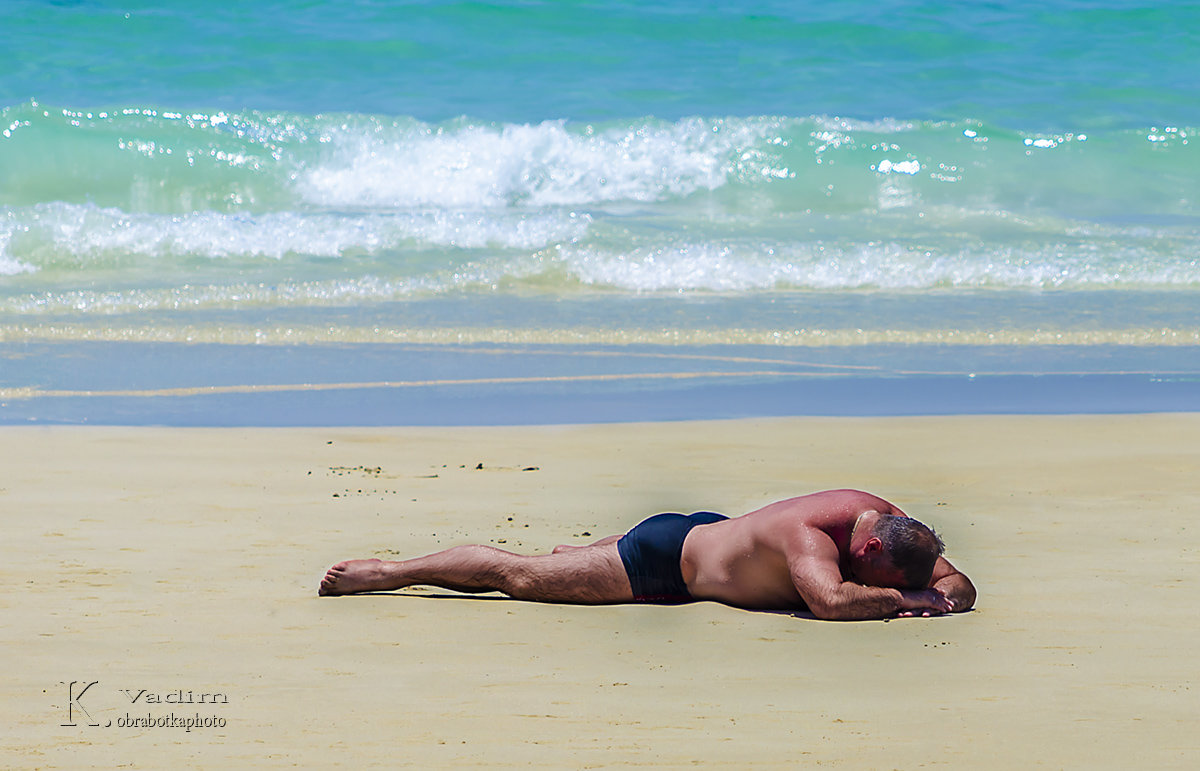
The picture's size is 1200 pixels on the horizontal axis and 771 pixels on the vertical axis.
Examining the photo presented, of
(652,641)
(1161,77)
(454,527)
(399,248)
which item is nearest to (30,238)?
(399,248)

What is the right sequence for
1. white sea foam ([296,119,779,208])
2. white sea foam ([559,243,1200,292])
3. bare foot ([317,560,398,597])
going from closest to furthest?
bare foot ([317,560,398,597]) < white sea foam ([559,243,1200,292]) < white sea foam ([296,119,779,208])

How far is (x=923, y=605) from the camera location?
433cm

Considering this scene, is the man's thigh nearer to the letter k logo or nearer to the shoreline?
the letter k logo

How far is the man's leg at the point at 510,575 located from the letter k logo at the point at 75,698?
3.56 feet

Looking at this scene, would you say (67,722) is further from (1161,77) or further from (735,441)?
(1161,77)

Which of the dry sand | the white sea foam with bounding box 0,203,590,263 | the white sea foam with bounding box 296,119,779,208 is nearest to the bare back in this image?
the dry sand

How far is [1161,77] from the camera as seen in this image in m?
20.4

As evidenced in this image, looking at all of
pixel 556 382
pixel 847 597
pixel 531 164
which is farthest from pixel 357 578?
pixel 531 164

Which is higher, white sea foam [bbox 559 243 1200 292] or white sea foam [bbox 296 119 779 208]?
white sea foam [bbox 296 119 779 208]

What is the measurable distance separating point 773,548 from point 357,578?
4.45ft

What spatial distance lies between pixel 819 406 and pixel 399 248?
692cm

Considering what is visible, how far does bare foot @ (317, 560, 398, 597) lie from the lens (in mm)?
4555

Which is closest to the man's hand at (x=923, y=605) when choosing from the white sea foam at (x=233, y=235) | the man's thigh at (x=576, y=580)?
the man's thigh at (x=576, y=580)

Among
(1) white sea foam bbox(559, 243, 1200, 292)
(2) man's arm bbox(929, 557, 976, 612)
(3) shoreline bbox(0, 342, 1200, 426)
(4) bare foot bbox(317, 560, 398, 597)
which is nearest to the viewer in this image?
(2) man's arm bbox(929, 557, 976, 612)
